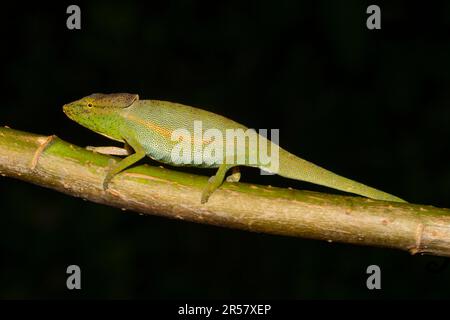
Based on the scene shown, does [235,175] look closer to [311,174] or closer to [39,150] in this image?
[311,174]

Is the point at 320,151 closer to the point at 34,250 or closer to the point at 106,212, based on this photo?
the point at 106,212

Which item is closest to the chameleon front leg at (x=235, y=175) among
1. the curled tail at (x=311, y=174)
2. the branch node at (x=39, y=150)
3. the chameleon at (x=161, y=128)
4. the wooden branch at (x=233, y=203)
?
the chameleon at (x=161, y=128)

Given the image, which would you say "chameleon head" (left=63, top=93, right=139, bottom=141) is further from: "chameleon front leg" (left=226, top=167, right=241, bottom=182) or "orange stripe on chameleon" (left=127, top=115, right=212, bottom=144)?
"chameleon front leg" (left=226, top=167, right=241, bottom=182)

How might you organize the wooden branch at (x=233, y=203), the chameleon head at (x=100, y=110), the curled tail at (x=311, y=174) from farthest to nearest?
the chameleon head at (x=100, y=110) → the curled tail at (x=311, y=174) → the wooden branch at (x=233, y=203)

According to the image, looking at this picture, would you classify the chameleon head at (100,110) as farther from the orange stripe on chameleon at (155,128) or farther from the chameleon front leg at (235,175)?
the chameleon front leg at (235,175)

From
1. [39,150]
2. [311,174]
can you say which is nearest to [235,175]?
[311,174]

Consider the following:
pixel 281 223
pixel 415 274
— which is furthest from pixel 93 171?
pixel 415 274
